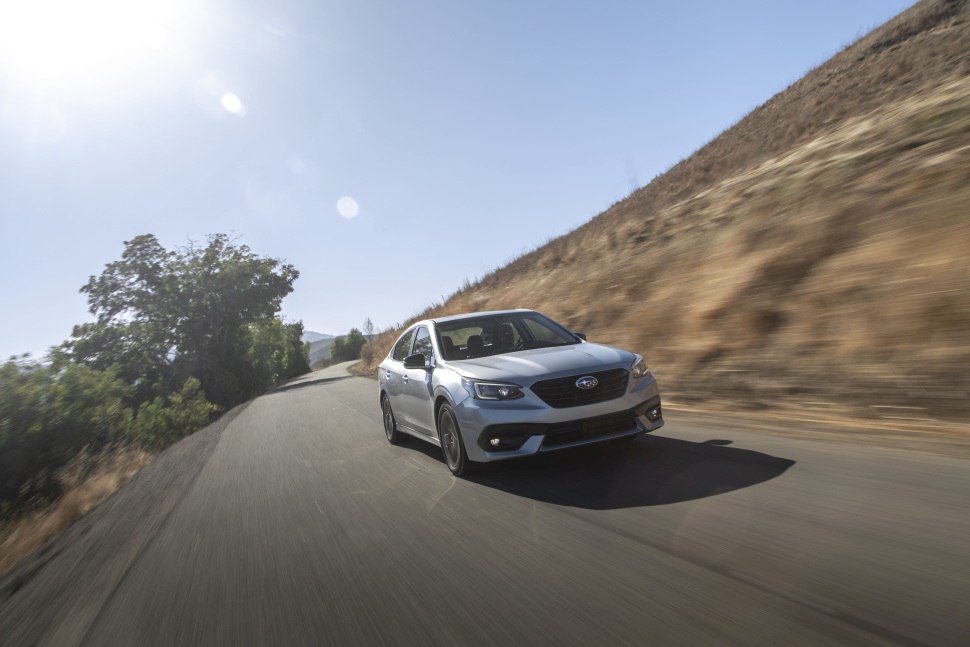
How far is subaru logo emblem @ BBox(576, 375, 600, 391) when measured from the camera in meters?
5.86

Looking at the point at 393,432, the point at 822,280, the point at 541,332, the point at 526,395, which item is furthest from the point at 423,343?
the point at 822,280

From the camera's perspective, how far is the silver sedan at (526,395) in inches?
228

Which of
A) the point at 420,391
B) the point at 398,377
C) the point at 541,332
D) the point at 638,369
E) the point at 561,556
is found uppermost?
the point at 541,332

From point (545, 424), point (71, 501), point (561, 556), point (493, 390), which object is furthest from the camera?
point (71, 501)

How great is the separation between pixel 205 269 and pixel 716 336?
49898 mm

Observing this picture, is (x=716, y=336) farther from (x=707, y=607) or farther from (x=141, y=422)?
(x=141, y=422)

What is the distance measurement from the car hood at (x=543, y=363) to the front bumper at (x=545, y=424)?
263 millimetres

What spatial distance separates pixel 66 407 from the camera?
55.6 feet

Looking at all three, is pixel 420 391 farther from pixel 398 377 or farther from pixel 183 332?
pixel 183 332

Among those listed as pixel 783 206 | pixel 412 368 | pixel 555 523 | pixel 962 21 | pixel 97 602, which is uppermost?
pixel 962 21

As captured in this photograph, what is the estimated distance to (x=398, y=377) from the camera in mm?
8703

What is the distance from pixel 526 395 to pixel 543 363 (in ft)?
1.60

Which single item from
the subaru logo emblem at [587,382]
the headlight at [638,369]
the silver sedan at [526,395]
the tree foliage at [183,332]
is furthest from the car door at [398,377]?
the tree foliage at [183,332]

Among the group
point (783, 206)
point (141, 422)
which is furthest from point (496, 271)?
point (783, 206)
